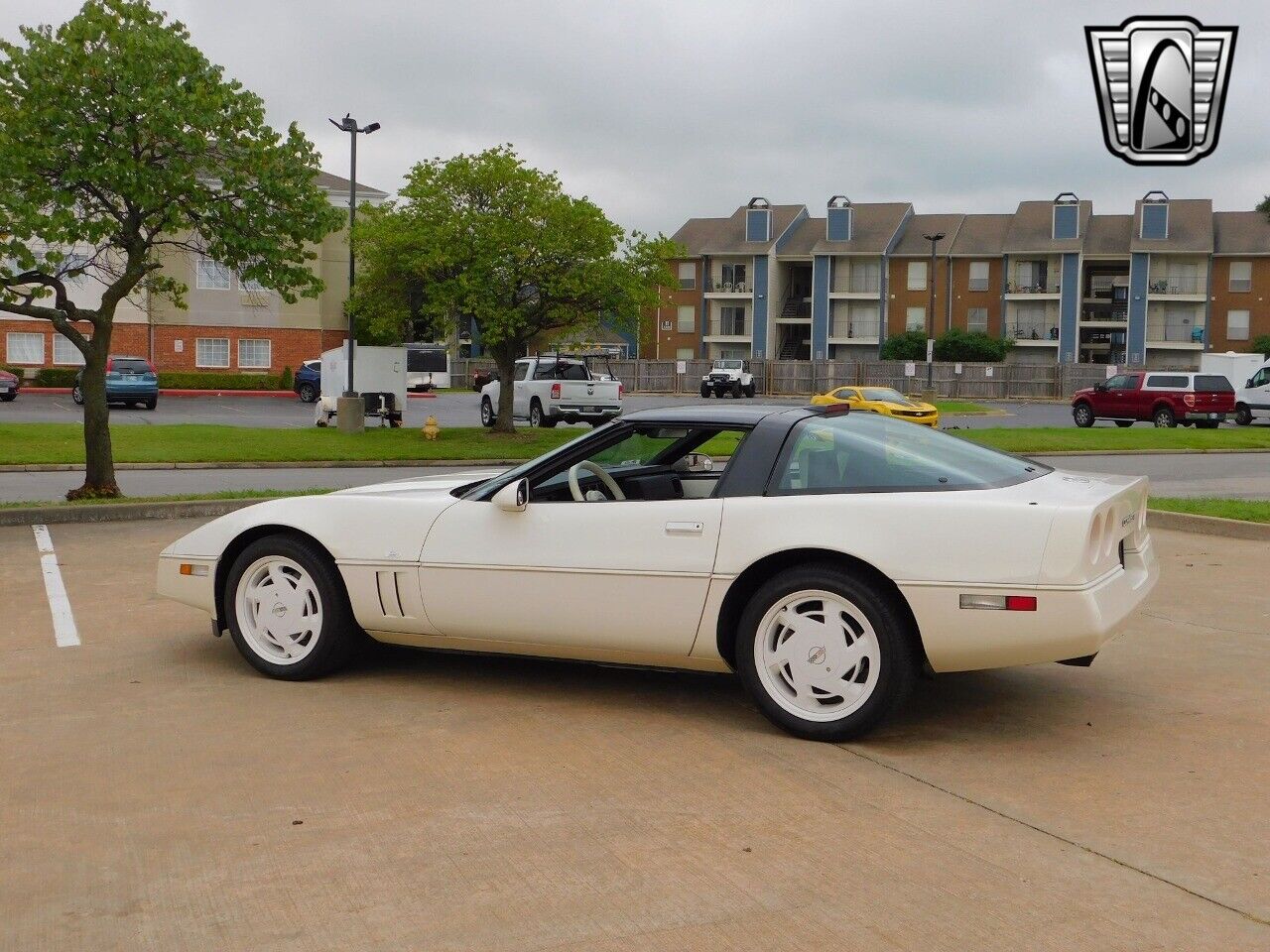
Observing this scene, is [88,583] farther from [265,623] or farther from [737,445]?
[737,445]

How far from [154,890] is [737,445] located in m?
2.90

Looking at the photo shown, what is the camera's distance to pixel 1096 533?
5.11 m

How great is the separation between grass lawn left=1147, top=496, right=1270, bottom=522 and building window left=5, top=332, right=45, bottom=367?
169ft

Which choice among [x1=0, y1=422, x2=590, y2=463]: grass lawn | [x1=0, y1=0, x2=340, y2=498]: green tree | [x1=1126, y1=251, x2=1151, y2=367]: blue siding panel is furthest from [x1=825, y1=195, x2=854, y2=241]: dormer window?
[x1=0, y1=0, x2=340, y2=498]: green tree

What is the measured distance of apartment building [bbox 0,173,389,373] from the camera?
55.0 metres

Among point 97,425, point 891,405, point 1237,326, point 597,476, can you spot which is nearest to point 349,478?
point 97,425

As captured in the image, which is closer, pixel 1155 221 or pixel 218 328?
pixel 218 328

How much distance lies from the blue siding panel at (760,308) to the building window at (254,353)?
31.7 meters

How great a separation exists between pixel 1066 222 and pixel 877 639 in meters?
73.5

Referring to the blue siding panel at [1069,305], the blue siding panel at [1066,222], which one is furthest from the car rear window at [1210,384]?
the blue siding panel at [1066,222]

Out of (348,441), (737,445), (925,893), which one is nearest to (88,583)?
Result: (737,445)

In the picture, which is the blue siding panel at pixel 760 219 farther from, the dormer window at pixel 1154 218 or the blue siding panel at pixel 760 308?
the dormer window at pixel 1154 218

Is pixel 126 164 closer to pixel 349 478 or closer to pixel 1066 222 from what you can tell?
pixel 349 478

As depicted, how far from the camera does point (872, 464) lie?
5.48 m
